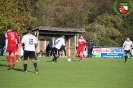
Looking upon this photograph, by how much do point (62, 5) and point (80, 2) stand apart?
3656 millimetres

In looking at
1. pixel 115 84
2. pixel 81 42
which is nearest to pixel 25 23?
pixel 81 42

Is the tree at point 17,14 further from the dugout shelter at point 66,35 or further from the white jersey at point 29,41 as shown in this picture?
the white jersey at point 29,41

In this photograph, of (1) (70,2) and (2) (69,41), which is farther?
(1) (70,2)

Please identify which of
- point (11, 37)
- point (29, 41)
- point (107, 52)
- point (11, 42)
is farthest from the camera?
point (107, 52)

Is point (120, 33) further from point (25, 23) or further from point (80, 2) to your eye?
point (25, 23)

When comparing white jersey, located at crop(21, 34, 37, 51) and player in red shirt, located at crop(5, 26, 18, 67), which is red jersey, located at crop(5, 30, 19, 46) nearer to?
player in red shirt, located at crop(5, 26, 18, 67)

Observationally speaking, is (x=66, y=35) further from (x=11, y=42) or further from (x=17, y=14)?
(x=11, y=42)

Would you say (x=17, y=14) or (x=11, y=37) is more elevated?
(x=17, y=14)

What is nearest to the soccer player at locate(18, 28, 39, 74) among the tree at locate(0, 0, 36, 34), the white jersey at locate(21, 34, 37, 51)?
the white jersey at locate(21, 34, 37, 51)

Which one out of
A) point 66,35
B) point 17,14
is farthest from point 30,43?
point 17,14

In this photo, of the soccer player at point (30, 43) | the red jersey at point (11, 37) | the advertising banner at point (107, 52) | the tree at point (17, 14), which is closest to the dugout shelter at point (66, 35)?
the advertising banner at point (107, 52)

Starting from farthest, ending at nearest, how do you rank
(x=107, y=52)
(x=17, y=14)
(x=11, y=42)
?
(x=17, y=14), (x=107, y=52), (x=11, y=42)

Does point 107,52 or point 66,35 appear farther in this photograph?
point 107,52

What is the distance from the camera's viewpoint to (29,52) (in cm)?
1883
